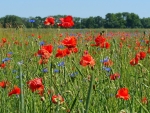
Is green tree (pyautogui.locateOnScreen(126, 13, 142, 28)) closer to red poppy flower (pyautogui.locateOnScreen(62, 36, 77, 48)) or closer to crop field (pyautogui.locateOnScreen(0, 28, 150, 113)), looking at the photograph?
crop field (pyautogui.locateOnScreen(0, 28, 150, 113))

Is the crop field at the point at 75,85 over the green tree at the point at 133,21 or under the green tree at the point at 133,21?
over

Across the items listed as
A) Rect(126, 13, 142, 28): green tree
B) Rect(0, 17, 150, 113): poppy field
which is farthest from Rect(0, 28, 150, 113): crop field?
Rect(126, 13, 142, 28): green tree

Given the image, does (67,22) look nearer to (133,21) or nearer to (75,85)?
(75,85)

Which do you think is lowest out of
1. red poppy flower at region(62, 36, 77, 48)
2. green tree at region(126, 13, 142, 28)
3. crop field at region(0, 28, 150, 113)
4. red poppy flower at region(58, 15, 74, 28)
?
green tree at region(126, 13, 142, 28)

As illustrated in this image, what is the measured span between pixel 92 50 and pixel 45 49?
2265 mm

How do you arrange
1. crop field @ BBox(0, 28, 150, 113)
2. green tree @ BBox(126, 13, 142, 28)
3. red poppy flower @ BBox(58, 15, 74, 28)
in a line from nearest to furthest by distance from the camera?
crop field @ BBox(0, 28, 150, 113), red poppy flower @ BBox(58, 15, 74, 28), green tree @ BBox(126, 13, 142, 28)

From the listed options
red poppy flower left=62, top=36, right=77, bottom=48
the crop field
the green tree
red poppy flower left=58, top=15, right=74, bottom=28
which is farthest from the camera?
the green tree

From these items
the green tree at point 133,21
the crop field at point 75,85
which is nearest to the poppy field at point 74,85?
the crop field at point 75,85

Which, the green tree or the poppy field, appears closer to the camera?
the poppy field

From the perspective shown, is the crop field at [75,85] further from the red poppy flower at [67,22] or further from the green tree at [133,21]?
the green tree at [133,21]

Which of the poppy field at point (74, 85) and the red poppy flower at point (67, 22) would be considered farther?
the red poppy flower at point (67, 22)

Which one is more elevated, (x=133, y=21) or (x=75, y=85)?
(x=75, y=85)

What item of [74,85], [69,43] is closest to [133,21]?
[74,85]

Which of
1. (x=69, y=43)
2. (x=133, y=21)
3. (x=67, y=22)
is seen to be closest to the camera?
(x=69, y=43)
